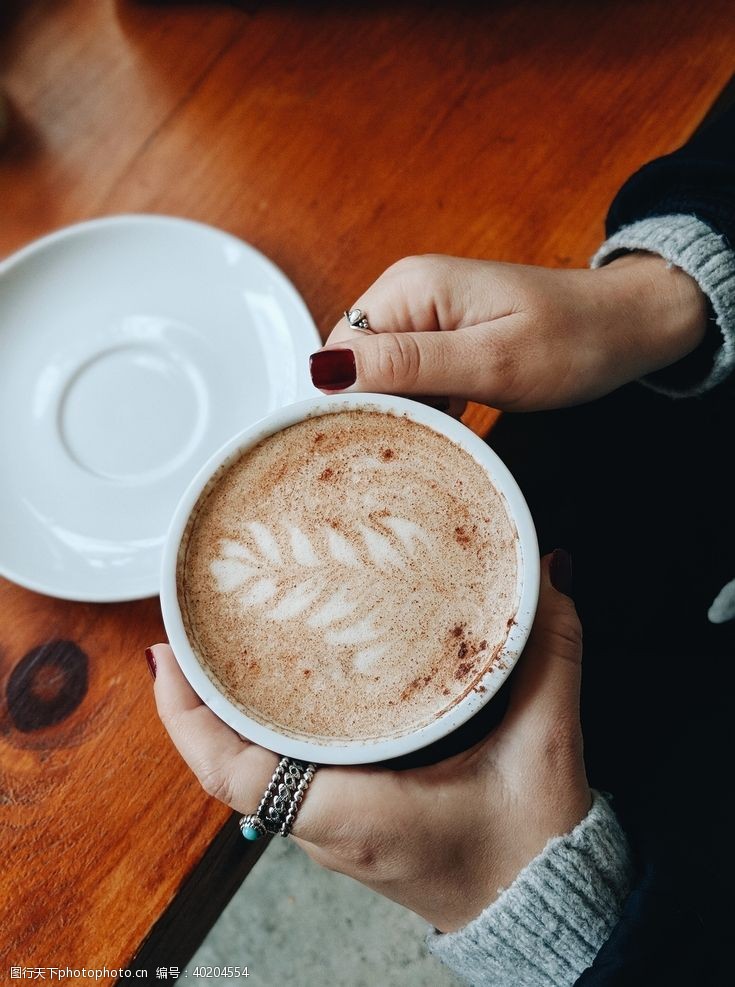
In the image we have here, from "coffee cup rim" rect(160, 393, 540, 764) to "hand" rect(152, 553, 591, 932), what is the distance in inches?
2.7

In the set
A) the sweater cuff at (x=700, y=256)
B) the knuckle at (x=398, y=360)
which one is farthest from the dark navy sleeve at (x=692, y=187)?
the knuckle at (x=398, y=360)

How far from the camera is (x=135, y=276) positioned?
3.14ft

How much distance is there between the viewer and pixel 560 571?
2.54 ft

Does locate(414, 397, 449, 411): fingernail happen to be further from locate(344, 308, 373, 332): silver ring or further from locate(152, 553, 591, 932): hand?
locate(152, 553, 591, 932): hand

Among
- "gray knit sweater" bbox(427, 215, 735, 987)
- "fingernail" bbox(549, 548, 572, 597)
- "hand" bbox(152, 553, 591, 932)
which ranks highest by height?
"fingernail" bbox(549, 548, 572, 597)

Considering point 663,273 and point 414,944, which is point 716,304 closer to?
→ point 663,273

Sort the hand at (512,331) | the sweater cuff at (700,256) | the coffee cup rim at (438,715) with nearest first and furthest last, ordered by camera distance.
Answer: the coffee cup rim at (438,715), the hand at (512,331), the sweater cuff at (700,256)

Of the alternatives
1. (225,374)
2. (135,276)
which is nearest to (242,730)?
(225,374)

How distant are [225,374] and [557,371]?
1.30ft

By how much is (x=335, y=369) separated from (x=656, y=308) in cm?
38

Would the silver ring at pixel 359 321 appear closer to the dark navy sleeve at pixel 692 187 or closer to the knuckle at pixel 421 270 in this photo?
the knuckle at pixel 421 270

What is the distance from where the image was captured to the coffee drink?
2.17 ft

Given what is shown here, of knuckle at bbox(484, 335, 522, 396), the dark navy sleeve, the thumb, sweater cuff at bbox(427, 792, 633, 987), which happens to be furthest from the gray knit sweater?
the dark navy sleeve

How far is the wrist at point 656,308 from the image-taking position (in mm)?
827
